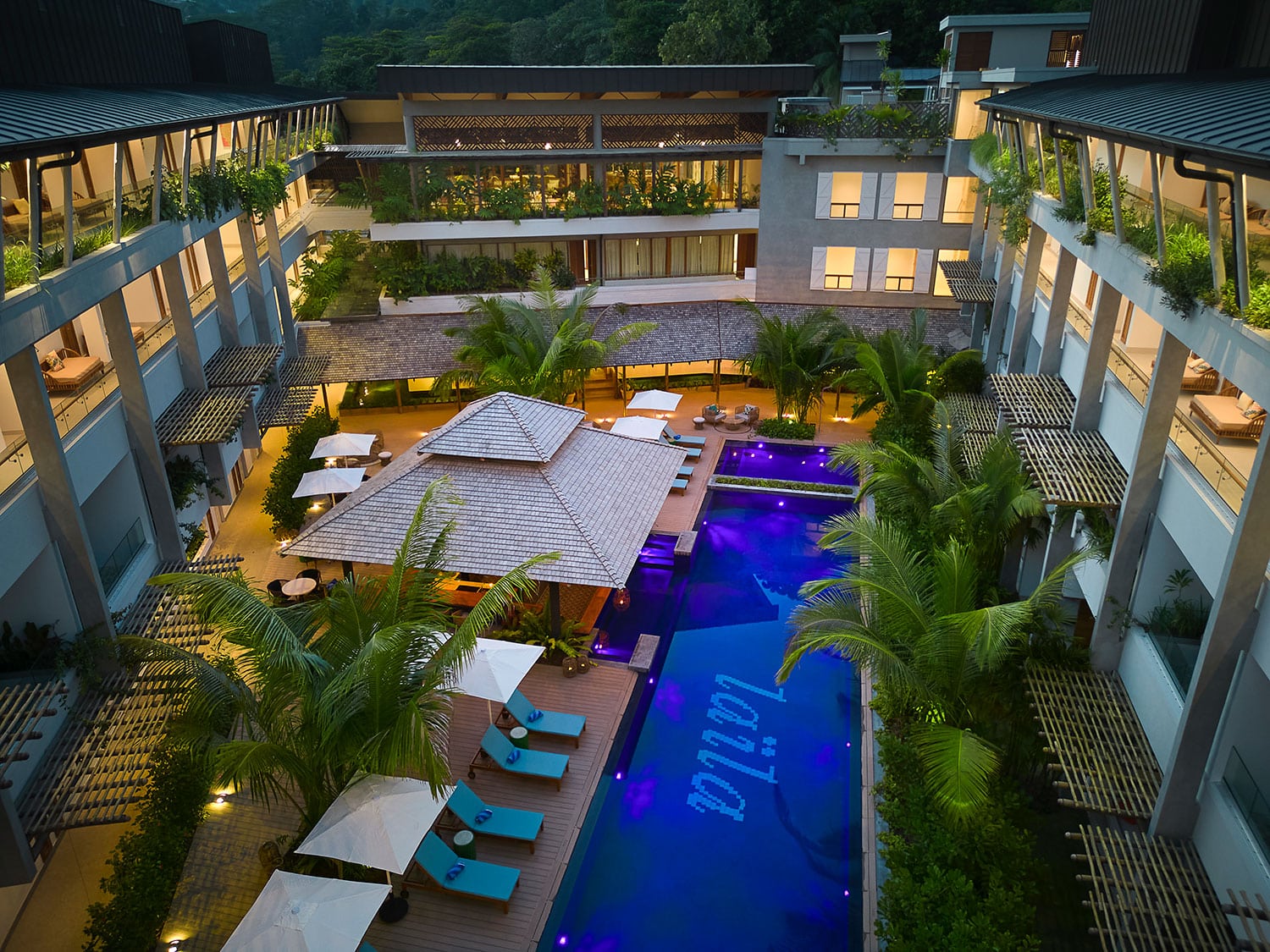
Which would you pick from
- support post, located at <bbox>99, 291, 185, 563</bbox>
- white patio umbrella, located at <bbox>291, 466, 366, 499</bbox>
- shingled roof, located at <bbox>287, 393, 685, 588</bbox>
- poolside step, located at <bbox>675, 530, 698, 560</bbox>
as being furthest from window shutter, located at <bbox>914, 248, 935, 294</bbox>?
support post, located at <bbox>99, 291, 185, 563</bbox>

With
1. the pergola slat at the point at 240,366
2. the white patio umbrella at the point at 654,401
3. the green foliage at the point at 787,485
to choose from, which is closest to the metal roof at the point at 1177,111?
the green foliage at the point at 787,485

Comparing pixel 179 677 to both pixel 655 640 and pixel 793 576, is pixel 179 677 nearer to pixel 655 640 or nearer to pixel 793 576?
pixel 655 640

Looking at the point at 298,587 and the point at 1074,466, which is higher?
the point at 1074,466

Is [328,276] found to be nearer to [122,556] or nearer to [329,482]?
[329,482]

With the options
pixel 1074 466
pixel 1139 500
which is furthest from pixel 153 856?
pixel 1074 466

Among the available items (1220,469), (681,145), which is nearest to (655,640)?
(1220,469)

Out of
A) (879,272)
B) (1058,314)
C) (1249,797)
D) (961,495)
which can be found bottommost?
(1249,797)
